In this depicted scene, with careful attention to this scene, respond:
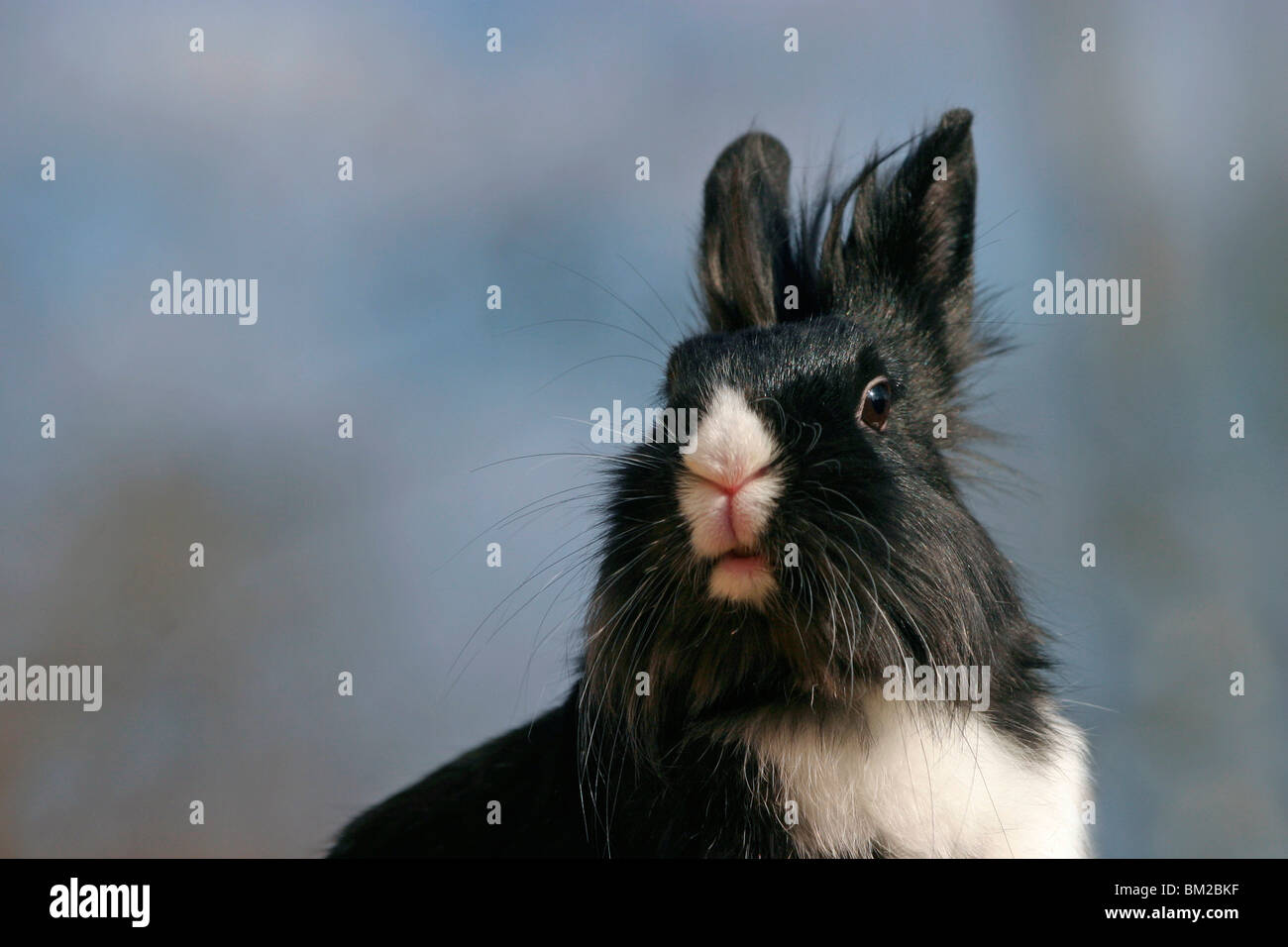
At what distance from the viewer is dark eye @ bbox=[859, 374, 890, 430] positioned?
178 cm

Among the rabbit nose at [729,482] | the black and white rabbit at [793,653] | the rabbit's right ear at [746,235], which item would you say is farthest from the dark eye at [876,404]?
the rabbit's right ear at [746,235]

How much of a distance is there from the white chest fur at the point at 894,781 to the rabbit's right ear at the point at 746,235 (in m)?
0.73

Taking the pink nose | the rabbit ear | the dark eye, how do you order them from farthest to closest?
the rabbit ear → the dark eye → the pink nose

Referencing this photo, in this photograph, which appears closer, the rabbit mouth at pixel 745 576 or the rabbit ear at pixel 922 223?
the rabbit mouth at pixel 745 576

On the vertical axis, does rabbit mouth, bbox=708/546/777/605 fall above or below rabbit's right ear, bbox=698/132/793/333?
below

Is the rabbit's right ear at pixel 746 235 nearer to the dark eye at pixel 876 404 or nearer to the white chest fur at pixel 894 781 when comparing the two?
the dark eye at pixel 876 404

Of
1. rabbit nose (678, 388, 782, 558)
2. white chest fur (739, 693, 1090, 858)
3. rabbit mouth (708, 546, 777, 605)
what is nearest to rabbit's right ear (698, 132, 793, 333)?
rabbit nose (678, 388, 782, 558)

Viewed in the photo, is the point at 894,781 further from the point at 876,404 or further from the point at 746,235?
the point at 746,235

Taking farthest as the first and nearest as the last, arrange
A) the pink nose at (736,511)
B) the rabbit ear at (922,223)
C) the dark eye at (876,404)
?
1. the rabbit ear at (922,223)
2. the dark eye at (876,404)
3. the pink nose at (736,511)

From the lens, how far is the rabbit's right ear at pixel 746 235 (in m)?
2.10

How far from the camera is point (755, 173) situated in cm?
219

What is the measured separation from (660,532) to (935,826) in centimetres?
58

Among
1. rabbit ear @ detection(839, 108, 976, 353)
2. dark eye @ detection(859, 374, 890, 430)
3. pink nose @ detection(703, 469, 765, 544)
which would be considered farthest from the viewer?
rabbit ear @ detection(839, 108, 976, 353)

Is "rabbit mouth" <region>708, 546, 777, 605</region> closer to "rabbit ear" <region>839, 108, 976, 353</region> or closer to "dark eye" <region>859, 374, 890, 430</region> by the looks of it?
"dark eye" <region>859, 374, 890, 430</region>
